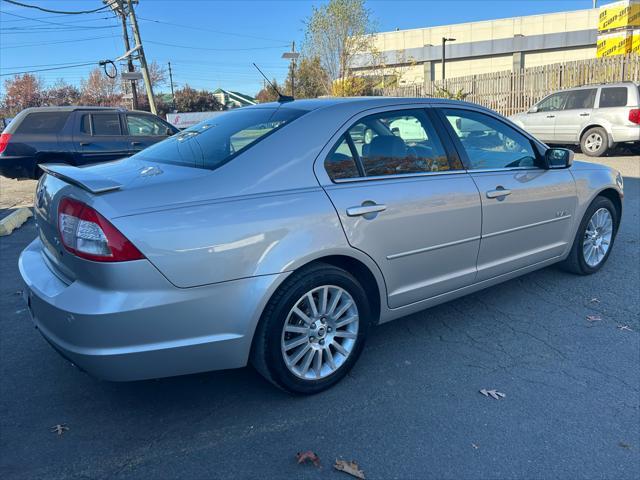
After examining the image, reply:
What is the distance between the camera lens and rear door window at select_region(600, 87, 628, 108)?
12.5 metres

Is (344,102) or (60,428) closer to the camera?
(60,428)

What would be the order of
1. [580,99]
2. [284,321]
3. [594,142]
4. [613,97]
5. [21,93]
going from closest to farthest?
[284,321], [613,97], [594,142], [580,99], [21,93]

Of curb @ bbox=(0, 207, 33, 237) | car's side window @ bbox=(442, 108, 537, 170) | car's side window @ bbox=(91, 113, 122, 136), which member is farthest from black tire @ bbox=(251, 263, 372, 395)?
car's side window @ bbox=(91, 113, 122, 136)

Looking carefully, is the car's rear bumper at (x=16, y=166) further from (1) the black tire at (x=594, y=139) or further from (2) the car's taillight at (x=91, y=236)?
(1) the black tire at (x=594, y=139)

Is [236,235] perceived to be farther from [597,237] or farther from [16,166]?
[16,166]

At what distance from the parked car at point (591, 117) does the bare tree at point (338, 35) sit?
1323 cm

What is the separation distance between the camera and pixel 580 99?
1342 cm

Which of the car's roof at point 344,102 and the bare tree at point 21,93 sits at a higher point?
the bare tree at point 21,93

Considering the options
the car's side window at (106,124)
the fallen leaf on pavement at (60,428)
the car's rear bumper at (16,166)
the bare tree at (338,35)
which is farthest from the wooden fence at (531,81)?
the fallen leaf on pavement at (60,428)

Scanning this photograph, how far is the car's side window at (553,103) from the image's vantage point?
45.8ft

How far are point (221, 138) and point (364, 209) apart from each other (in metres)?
1.01

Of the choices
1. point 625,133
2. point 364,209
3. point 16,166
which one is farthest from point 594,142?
point 16,166

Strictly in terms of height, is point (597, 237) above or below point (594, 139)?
below

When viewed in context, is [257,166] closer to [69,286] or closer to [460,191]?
[69,286]
